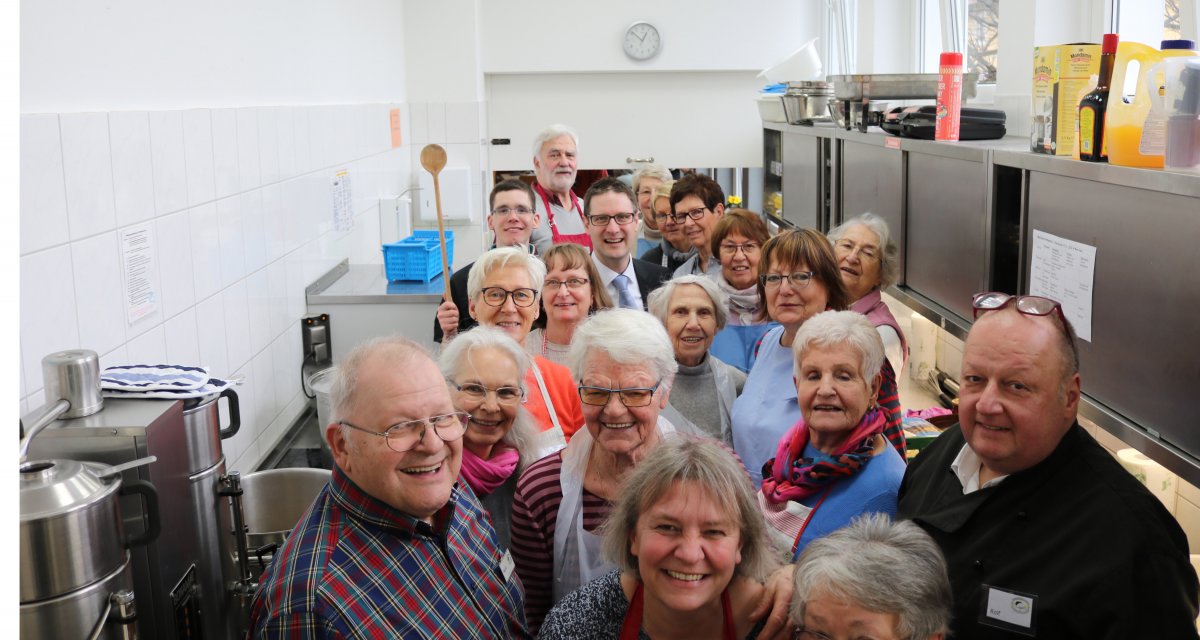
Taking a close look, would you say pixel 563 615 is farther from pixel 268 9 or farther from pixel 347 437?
pixel 268 9

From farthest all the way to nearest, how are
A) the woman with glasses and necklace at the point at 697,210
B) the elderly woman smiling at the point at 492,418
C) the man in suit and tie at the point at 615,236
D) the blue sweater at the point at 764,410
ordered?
the woman with glasses and necklace at the point at 697,210 → the man in suit and tie at the point at 615,236 → the blue sweater at the point at 764,410 → the elderly woman smiling at the point at 492,418

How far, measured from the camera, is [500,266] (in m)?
3.12

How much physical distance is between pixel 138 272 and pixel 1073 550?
7.90 ft

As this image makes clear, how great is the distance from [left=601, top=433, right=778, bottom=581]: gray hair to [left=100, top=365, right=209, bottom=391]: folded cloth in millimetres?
1004

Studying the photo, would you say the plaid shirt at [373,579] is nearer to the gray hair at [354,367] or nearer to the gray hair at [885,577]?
the gray hair at [354,367]

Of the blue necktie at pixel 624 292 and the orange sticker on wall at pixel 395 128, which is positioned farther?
the orange sticker on wall at pixel 395 128

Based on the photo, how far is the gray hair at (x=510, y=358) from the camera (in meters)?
2.46

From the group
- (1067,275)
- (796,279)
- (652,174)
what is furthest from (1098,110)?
(652,174)

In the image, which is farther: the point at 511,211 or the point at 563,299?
the point at 511,211

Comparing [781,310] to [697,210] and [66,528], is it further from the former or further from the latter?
[66,528]

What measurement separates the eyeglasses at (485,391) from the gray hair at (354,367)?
0.60 meters

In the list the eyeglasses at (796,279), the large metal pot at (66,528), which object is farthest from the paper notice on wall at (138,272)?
the eyeglasses at (796,279)

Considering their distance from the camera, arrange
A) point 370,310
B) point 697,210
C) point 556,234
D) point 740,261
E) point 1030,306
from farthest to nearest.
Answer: point 556,234 < point 370,310 < point 697,210 < point 740,261 < point 1030,306
